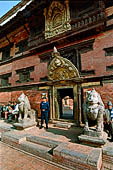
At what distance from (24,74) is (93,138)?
714 cm

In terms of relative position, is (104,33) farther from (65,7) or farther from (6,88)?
(6,88)

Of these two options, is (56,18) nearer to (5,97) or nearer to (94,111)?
(94,111)

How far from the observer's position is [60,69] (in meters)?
6.55

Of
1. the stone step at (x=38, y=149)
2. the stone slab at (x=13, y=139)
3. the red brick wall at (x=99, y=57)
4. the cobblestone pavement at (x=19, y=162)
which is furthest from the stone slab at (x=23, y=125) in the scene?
the red brick wall at (x=99, y=57)

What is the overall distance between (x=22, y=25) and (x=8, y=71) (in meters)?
4.31

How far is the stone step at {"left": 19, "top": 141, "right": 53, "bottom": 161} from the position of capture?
346 cm

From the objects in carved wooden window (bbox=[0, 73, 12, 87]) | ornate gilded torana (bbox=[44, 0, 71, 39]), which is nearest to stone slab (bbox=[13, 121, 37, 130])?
ornate gilded torana (bbox=[44, 0, 71, 39])

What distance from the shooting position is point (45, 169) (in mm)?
3000

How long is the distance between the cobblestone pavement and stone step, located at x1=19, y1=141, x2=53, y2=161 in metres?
0.15

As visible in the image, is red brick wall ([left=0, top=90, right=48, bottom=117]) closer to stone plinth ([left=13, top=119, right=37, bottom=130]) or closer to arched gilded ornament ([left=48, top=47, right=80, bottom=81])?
stone plinth ([left=13, top=119, right=37, bottom=130])

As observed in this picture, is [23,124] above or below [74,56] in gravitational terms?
below

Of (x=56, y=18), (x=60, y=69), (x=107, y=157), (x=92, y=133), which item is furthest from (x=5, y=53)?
(x=107, y=157)

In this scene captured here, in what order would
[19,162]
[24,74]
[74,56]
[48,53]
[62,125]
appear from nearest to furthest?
[19,162] → [62,125] → [74,56] → [48,53] → [24,74]

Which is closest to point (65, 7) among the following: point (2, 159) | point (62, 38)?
point (62, 38)
